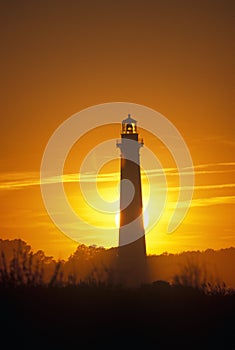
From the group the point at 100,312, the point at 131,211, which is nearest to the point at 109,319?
the point at 100,312

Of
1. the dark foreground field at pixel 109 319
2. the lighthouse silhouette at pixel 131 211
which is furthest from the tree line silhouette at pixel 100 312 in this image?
the lighthouse silhouette at pixel 131 211

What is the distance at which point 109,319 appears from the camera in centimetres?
1903

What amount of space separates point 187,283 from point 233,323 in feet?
12.3

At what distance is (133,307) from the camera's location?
20.0m

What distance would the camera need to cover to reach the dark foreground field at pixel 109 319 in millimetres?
18000

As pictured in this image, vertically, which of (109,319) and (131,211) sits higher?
(131,211)

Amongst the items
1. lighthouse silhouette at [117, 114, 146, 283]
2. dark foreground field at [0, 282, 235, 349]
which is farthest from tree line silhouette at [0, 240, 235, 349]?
lighthouse silhouette at [117, 114, 146, 283]

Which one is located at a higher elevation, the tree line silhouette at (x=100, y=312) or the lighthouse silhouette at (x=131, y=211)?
the lighthouse silhouette at (x=131, y=211)

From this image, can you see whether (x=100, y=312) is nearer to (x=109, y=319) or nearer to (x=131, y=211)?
(x=109, y=319)

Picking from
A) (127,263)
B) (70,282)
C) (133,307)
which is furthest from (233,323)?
(127,263)

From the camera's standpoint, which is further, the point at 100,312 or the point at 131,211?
the point at 131,211

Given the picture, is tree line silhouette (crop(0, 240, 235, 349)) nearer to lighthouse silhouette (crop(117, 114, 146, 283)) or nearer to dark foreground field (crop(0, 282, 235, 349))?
dark foreground field (crop(0, 282, 235, 349))

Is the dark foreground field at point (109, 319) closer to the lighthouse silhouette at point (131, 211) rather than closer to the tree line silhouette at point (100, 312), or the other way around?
the tree line silhouette at point (100, 312)

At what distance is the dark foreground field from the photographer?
1800 centimetres
